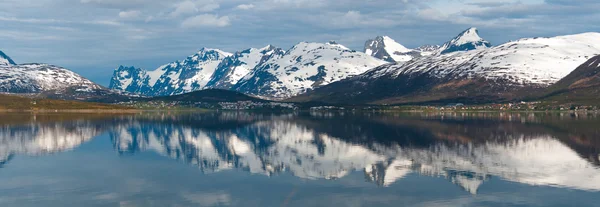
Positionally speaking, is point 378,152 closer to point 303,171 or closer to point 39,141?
point 303,171

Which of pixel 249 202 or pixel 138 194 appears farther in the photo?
pixel 138 194

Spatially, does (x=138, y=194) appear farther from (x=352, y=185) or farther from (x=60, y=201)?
(x=352, y=185)

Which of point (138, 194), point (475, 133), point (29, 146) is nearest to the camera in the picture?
point (138, 194)

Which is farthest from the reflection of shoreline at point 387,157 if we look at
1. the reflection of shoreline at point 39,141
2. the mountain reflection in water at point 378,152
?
the reflection of shoreline at point 39,141

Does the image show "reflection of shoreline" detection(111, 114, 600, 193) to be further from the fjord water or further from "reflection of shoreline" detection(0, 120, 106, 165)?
"reflection of shoreline" detection(0, 120, 106, 165)

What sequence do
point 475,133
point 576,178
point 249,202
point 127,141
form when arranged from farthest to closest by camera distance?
1. point 475,133
2. point 127,141
3. point 576,178
4. point 249,202

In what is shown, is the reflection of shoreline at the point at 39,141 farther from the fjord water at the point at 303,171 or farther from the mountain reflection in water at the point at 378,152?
the fjord water at the point at 303,171

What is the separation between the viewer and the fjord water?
62250 millimetres

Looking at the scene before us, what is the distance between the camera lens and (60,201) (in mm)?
60625

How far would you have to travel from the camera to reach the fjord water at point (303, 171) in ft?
204

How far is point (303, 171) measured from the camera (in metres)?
83.9

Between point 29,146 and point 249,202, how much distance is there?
70159 millimetres

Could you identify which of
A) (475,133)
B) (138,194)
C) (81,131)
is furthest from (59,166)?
(475,133)

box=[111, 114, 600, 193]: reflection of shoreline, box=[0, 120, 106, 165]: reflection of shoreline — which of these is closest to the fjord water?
box=[111, 114, 600, 193]: reflection of shoreline
